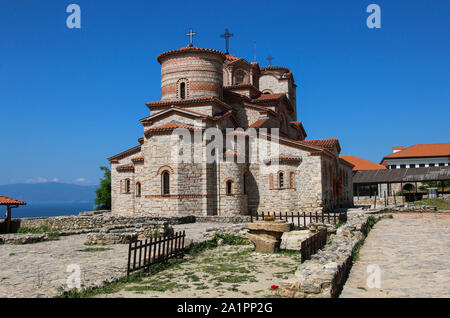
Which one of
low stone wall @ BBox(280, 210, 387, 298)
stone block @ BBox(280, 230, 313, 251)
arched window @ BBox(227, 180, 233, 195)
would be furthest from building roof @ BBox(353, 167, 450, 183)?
low stone wall @ BBox(280, 210, 387, 298)

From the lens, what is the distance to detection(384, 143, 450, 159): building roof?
57.0m

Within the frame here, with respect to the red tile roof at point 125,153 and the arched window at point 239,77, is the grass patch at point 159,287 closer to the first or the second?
the red tile roof at point 125,153

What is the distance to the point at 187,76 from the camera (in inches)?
976

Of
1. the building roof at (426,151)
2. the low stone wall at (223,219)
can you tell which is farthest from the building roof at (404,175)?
the building roof at (426,151)

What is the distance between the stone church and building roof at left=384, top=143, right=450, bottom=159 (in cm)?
3554

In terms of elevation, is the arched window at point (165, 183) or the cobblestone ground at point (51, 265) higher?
the arched window at point (165, 183)

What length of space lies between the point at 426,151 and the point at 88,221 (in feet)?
176

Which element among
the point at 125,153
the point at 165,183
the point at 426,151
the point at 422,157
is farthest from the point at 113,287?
the point at 426,151

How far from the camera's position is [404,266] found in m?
8.63

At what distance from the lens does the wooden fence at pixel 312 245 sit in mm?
8984

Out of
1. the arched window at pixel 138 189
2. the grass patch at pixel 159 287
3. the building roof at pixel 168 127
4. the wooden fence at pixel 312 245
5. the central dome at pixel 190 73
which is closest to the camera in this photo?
the grass patch at pixel 159 287

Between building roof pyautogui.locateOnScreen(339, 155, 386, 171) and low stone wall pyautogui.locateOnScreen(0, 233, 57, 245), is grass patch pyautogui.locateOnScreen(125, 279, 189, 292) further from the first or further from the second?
building roof pyautogui.locateOnScreen(339, 155, 386, 171)

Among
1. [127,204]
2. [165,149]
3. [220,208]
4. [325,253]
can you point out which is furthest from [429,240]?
[127,204]

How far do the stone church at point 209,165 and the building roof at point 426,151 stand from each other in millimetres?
35540
